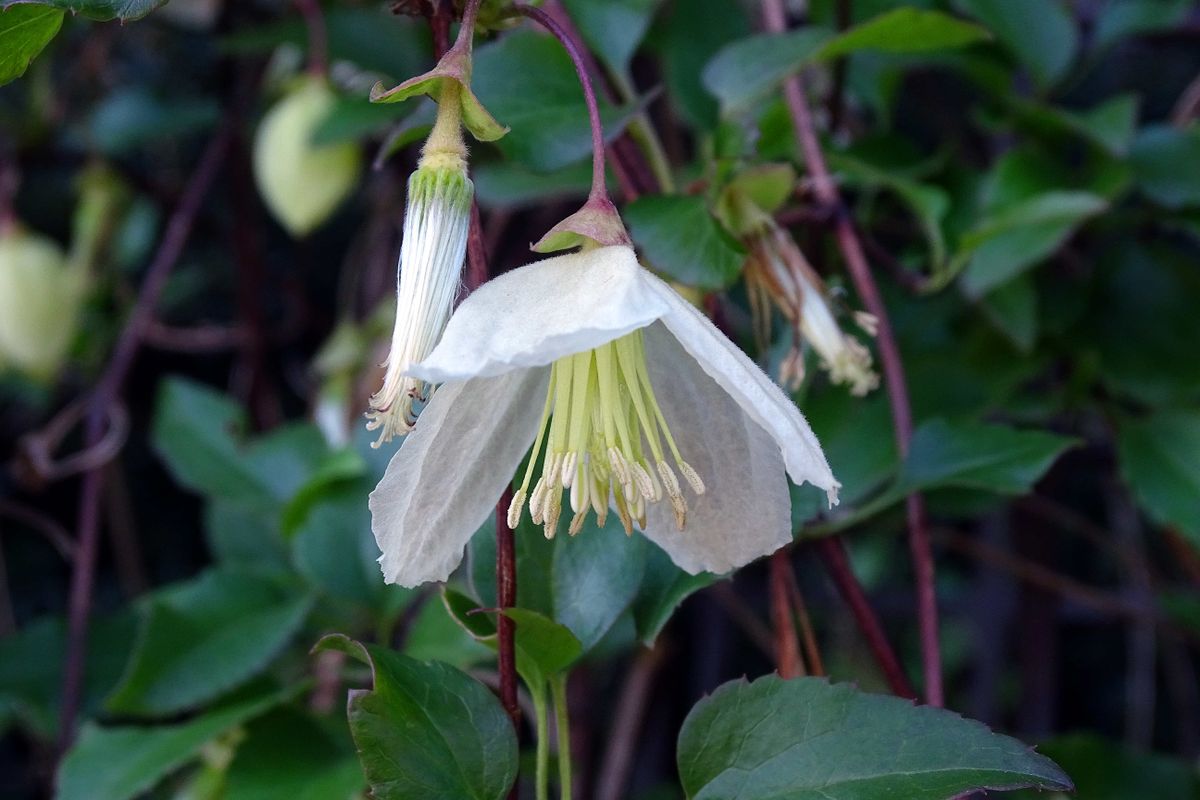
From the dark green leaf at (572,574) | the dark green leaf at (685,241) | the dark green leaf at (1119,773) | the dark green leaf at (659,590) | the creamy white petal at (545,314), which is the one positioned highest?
the creamy white petal at (545,314)

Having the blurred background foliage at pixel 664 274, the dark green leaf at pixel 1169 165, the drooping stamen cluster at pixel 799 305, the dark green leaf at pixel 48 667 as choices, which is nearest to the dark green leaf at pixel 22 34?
the blurred background foliage at pixel 664 274

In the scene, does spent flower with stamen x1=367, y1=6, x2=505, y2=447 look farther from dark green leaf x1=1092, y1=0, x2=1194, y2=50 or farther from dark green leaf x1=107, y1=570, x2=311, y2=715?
dark green leaf x1=1092, y1=0, x2=1194, y2=50

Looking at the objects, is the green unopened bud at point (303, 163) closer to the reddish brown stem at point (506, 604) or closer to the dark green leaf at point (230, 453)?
the dark green leaf at point (230, 453)

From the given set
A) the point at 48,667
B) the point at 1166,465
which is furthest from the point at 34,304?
the point at 1166,465

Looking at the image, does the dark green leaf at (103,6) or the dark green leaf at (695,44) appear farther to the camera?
the dark green leaf at (695,44)

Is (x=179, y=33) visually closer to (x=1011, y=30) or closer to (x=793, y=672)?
(x=1011, y=30)

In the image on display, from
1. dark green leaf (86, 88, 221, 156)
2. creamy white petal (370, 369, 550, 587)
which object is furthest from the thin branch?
dark green leaf (86, 88, 221, 156)
